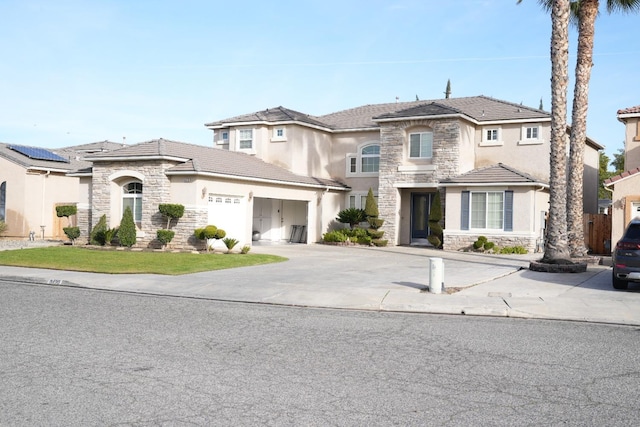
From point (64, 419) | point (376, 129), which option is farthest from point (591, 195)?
point (64, 419)

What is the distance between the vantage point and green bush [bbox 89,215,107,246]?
2748 cm

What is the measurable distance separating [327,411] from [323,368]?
5.37 ft

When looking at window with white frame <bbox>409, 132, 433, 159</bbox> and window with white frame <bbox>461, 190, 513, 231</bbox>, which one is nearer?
window with white frame <bbox>461, 190, 513, 231</bbox>

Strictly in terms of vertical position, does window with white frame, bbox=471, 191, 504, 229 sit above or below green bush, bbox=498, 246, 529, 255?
above

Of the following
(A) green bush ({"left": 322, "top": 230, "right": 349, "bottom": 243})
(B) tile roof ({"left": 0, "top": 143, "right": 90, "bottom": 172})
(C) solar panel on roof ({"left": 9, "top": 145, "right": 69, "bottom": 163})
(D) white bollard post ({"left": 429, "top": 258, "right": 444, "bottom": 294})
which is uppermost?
(C) solar panel on roof ({"left": 9, "top": 145, "right": 69, "bottom": 163})

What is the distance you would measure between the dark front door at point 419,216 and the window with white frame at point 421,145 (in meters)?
2.54

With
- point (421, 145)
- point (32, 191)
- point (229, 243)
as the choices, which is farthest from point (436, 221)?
point (32, 191)

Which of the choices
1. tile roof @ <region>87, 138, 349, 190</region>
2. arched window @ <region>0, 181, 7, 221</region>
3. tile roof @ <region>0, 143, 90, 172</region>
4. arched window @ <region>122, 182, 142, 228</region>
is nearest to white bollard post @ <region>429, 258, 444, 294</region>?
tile roof @ <region>87, 138, 349, 190</region>

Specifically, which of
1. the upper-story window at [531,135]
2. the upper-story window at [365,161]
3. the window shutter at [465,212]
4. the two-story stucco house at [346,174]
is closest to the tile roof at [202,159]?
Result: the two-story stucco house at [346,174]

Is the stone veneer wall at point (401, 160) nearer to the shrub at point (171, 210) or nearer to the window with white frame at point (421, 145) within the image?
the window with white frame at point (421, 145)

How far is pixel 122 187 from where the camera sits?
28203 mm

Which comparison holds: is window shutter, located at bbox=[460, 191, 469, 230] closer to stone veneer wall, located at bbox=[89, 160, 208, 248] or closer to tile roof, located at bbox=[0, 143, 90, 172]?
stone veneer wall, located at bbox=[89, 160, 208, 248]

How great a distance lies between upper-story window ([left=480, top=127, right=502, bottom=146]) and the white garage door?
1280 centimetres

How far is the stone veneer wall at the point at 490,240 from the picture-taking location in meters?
27.9
